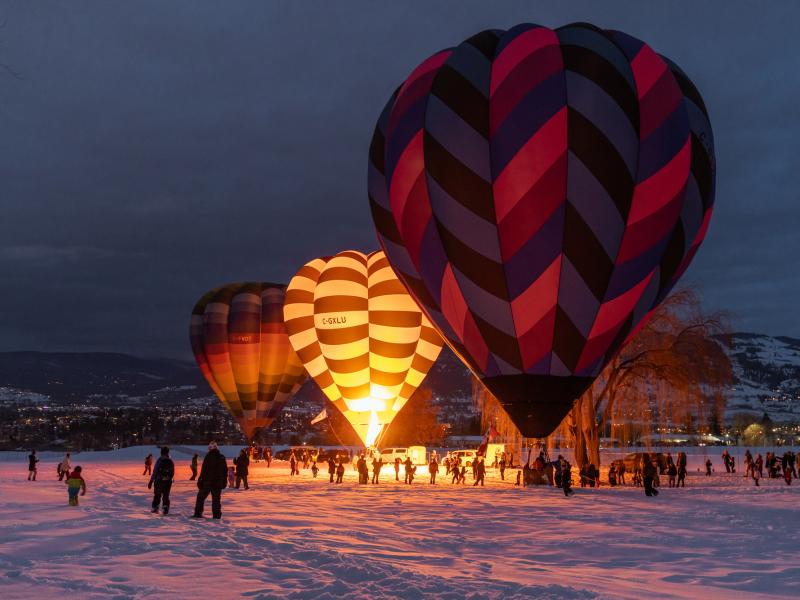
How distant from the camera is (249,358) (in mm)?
38375

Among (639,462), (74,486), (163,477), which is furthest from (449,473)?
(163,477)

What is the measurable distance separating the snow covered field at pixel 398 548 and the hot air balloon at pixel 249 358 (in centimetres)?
1953

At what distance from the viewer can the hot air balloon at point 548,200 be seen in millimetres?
14469

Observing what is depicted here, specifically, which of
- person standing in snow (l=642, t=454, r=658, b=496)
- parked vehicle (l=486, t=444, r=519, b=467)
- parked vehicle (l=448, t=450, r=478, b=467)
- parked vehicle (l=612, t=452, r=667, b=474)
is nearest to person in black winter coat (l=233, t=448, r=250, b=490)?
person standing in snow (l=642, t=454, r=658, b=496)

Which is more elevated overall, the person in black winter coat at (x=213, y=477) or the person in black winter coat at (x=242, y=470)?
the person in black winter coat at (x=213, y=477)

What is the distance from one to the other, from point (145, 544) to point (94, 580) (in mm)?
2155

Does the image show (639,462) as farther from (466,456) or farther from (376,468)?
(376,468)

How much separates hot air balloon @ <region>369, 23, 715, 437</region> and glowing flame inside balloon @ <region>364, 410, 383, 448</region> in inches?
455

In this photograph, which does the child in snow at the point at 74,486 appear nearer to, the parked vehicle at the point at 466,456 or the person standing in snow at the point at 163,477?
the person standing in snow at the point at 163,477

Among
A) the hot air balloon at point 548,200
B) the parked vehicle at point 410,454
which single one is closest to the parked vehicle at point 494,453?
the parked vehicle at point 410,454

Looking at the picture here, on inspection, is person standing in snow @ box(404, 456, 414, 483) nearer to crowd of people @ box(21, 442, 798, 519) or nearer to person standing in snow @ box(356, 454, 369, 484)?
crowd of people @ box(21, 442, 798, 519)

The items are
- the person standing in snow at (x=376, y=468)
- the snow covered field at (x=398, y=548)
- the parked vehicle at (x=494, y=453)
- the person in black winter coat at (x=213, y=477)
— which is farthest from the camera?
the parked vehicle at (x=494, y=453)

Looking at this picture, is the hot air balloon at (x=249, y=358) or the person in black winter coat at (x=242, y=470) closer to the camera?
the person in black winter coat at (x=242, y=470)

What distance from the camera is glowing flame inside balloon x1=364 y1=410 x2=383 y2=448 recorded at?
88.3 feet
